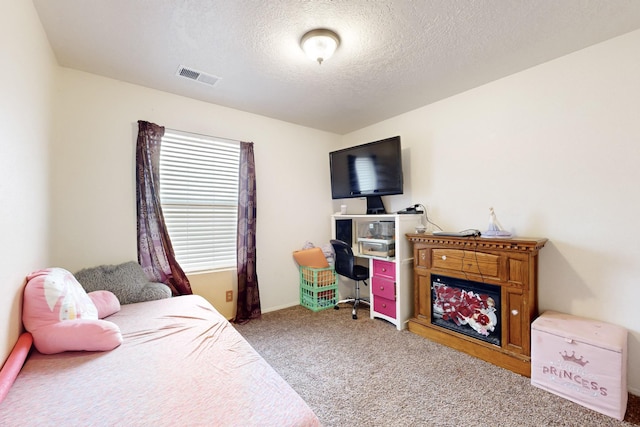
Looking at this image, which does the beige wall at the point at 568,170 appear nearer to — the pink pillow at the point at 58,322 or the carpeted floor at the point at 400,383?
the carpeted floor at the point at 400,383

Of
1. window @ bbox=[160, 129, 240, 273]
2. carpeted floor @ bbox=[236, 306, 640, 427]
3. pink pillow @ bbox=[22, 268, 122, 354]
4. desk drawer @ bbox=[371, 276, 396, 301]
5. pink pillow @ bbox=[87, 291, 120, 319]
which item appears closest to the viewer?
pink pillow @ bbox=[22, 268, 122, 354]

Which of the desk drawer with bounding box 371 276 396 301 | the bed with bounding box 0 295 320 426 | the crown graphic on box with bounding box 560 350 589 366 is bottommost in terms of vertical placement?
the crown graphic on box with bounding box 560 350 589 366

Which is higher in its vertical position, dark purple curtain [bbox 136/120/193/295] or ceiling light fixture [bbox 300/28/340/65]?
ceiling light fixture [bbox 300/28/340/65]

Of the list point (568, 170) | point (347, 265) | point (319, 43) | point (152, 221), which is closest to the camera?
point (319, 43)

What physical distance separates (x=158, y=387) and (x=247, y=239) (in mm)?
2038

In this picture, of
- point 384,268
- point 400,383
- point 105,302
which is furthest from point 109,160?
point 400,383

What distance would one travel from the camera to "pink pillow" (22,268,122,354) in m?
1.34

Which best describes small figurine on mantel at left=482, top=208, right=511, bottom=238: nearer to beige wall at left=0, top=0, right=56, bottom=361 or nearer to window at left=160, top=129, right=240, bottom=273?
window at left=160, top=129, right=240, bottom=273

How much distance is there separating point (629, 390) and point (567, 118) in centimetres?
201

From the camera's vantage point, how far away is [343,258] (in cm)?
323

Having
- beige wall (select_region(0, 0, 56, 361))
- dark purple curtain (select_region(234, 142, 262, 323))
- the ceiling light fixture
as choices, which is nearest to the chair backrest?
dark purple curtain (select_region(234, 142, 262, 323))

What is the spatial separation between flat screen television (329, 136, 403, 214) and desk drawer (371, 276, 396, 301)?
90cm

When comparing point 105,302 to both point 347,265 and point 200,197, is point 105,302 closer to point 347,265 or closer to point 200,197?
point 200,197

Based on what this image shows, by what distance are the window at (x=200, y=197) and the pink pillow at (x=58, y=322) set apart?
1265 mm
